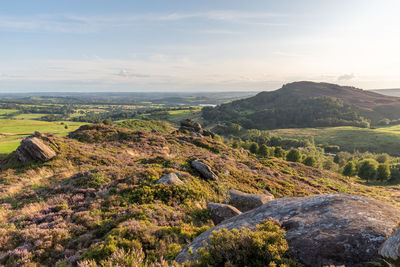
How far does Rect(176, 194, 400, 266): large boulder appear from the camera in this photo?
4832mm

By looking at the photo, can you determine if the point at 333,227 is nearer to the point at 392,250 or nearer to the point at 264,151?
the point at 392,250

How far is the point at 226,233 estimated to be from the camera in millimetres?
5629

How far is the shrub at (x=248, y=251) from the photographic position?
487 cm

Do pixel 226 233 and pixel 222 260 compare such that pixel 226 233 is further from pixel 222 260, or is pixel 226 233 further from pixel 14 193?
pixel 14 193

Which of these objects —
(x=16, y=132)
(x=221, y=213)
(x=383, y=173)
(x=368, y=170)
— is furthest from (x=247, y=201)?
(x=16, y=132)

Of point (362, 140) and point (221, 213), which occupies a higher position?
point (221, 213)

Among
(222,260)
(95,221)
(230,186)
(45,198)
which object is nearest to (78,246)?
(95,221)

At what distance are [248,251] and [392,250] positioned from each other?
127 inches

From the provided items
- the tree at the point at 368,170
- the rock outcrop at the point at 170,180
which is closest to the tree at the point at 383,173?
the tree at the point at 368,170

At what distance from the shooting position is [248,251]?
16.5ft

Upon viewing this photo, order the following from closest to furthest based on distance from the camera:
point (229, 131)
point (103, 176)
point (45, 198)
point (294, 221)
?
point (294, 221) < point (45, 198) < point (103, 176) < point (229, 131)

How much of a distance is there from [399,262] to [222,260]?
3.94m

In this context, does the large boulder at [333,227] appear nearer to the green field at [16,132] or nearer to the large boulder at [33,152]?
the large boulder at [33,152]

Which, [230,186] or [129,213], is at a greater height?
[129,213]
